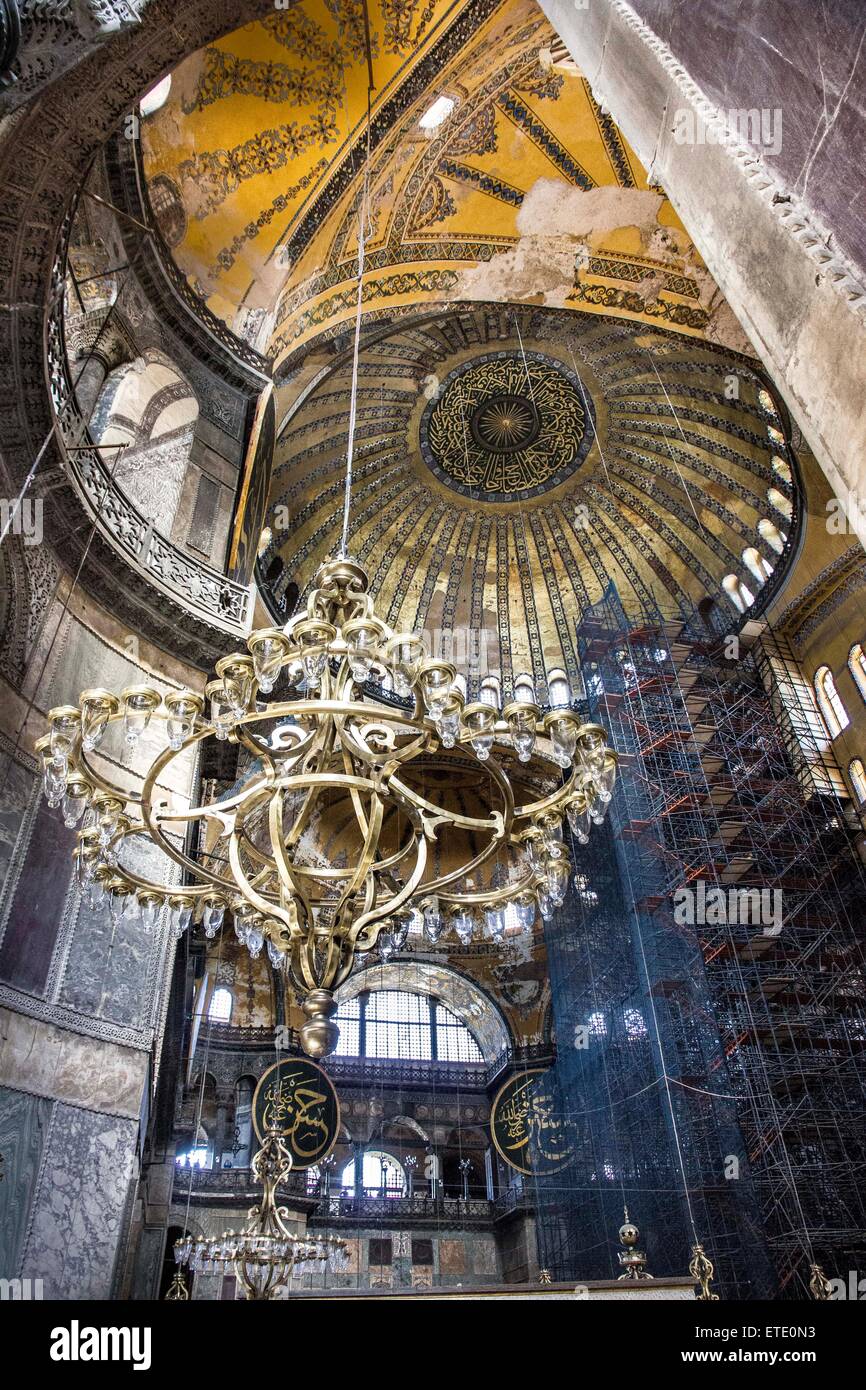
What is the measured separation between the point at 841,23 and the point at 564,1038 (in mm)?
12019

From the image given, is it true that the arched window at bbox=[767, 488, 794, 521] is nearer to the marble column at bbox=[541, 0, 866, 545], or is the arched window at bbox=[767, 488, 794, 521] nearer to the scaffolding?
the scaffolding

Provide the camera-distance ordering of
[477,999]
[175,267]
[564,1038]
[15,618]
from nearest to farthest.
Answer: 1. [15,618]
2. [175,267]
3. [564,1038]
4. [477,999]

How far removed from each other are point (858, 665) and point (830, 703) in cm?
76

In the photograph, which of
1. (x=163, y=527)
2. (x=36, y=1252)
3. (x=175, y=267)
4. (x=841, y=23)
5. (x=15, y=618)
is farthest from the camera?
(x=175, y=267)

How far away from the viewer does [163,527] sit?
6992mm

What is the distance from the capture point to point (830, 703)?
37.4 ft

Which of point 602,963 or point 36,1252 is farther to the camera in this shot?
point 602,963

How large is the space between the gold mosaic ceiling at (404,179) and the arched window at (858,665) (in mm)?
4448

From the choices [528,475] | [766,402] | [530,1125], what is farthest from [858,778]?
[530,1125]

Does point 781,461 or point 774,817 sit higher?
point 781,461

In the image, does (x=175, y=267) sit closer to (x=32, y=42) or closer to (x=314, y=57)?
(x=314, y=57)

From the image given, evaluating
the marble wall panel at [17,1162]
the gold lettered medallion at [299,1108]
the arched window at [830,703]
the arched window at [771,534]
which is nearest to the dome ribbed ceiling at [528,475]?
the arched window at [771,534]
